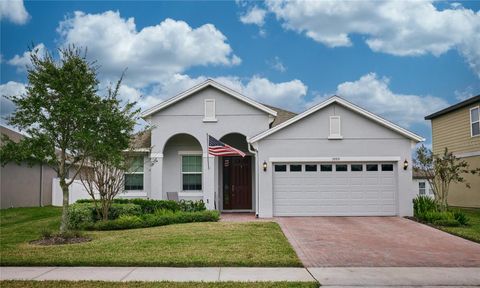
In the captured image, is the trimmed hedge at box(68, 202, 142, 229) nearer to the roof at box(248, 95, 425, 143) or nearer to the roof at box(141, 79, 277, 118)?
the roof at box(141, 79, 277, 118)

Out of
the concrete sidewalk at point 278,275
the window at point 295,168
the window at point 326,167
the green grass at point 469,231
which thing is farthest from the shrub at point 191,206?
the concrete sidewalk at point 278,275

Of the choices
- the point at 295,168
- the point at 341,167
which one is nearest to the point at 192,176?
the point at 295,168

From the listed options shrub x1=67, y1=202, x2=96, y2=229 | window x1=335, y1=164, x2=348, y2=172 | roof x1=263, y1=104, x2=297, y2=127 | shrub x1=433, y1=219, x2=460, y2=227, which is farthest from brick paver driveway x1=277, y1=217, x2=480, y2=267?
roof x1=263, y1=104, x2=297, y2=127

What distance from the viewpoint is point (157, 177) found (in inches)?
817

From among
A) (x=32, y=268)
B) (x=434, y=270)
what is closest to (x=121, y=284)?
(x=32, y=268)

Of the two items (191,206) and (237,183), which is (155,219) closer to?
(191,206)

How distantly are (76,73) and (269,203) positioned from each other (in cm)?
910

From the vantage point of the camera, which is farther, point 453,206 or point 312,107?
point 453,206

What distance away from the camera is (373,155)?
18953mm

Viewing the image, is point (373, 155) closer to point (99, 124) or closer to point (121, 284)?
point (99, 124)

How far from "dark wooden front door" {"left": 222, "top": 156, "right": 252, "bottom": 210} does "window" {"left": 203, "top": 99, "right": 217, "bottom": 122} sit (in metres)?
2.19

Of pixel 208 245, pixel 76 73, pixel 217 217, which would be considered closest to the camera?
pixel 208 245

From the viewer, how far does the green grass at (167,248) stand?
10062 millimetres

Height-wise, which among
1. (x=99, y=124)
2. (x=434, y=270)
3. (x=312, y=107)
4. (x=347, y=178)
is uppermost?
(x=312, y=107)
